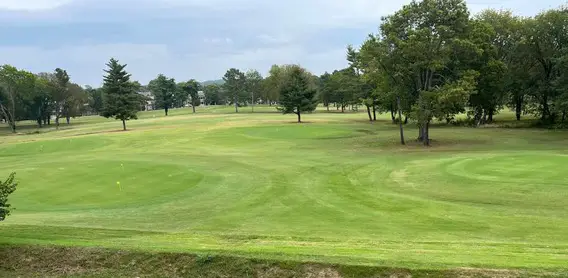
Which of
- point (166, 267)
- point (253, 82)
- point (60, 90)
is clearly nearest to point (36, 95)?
point (60, 90)

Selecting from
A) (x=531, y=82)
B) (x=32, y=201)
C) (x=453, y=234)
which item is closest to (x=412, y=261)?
(x=453, y=234)

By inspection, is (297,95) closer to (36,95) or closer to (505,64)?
(505,64)

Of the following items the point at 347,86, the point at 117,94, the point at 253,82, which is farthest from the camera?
the point at 253,82

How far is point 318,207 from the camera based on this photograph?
17.0 metres

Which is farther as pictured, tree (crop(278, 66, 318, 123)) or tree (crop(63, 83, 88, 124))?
tree (crop(63, 83, 88, 124))

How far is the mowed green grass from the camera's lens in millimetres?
10391

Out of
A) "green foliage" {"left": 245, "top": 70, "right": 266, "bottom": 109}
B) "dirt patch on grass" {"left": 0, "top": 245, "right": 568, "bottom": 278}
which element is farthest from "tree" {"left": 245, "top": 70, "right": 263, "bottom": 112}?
"dirt patch on grass" {"left": 0, "top": 245, "right": 568, "bottom": 278}

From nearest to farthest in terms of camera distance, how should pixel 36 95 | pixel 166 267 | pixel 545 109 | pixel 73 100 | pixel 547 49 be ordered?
pixel 166 267, pixel 547 49, pixel 545 109, pixel 36 95, pixel 73 100

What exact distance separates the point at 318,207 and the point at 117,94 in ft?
179

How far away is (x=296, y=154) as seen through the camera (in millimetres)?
33219

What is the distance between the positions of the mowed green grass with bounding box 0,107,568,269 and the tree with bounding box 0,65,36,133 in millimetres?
79902

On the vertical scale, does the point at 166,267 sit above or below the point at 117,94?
below

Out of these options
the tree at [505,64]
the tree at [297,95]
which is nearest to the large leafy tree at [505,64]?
the tree at [505,64]

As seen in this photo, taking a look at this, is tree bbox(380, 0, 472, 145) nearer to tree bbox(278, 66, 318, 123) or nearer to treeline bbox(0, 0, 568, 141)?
treeline bbox(0, 0, 568, 141)
